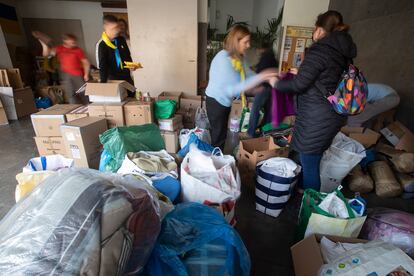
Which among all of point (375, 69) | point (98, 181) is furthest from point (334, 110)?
point (375, 69)

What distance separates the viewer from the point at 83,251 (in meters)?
0.51

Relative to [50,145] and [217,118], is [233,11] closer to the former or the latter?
[217,118]

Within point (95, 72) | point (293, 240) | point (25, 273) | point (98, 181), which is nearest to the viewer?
point (25, 273)

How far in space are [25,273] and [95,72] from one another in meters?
5.46

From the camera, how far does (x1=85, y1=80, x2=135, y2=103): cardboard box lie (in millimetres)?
2279

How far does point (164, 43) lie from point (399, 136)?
11.1 feet

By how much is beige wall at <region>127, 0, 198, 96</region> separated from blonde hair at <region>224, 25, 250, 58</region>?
6.93 ft

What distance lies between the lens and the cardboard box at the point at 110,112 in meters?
2.29

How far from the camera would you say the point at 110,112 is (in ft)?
7.64

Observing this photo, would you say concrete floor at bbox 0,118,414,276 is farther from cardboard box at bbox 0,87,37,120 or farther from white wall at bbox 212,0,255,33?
white wall at bbox 212,0,255,33

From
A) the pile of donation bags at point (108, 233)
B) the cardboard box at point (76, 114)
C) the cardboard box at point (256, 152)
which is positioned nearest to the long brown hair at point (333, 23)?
the cardboard box at point (256, 152)

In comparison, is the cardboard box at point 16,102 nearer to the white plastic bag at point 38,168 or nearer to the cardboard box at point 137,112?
the cardboard box at point 137,112

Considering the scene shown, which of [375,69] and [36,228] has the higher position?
[375,69]

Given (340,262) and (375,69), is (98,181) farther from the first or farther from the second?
(375,69)
